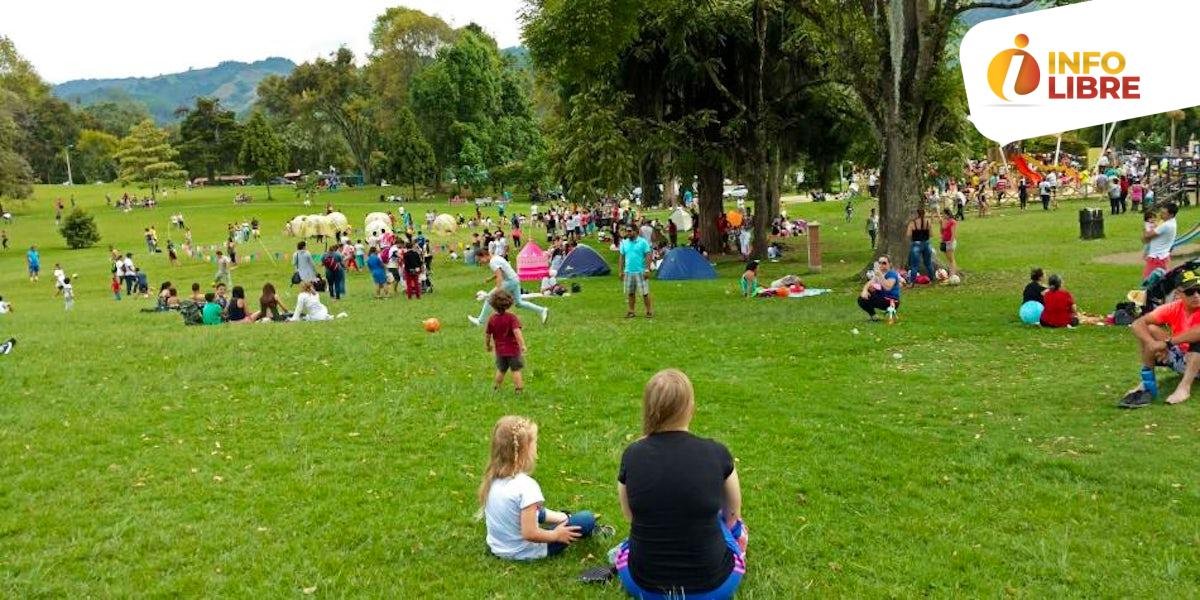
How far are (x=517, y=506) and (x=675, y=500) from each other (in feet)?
5.39

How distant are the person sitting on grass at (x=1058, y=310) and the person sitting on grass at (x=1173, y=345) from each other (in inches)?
168

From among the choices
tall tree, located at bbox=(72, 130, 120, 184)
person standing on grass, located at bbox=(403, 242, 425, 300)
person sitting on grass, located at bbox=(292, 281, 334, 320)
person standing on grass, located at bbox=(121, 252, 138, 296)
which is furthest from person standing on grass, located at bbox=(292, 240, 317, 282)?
tall tree, located at bbox=(72, 130, 120, 184)

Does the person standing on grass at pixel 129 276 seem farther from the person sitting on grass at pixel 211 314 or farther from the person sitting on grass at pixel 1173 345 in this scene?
the person sitting on grass at pixel 1173 345

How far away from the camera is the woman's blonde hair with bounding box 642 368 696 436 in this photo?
14.7ft

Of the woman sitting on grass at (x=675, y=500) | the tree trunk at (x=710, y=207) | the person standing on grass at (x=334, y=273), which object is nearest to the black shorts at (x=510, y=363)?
the woman sitting on grass at (x=675, y=500)

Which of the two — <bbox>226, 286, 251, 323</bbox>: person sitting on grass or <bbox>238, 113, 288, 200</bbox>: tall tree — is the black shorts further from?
<bbox>238, 113, 288, 200</bbox>: tall tree

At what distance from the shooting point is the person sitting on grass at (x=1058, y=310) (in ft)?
44.4

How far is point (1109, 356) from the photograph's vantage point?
11.3 meters

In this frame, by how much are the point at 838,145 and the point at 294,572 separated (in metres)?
27.3

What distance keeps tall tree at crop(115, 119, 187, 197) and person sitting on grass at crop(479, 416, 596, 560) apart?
8379 cm

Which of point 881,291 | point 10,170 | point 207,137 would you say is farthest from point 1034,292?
point 207,137

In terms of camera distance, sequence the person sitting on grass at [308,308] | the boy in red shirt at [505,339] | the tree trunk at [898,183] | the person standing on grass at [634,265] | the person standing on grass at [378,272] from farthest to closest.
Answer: the person standing on grass at [378,272], the tree trunk at [898,183], the person sitting on grass at [308,308], the person standing on grass at [634,265], the boy in red shirt at [505,339]

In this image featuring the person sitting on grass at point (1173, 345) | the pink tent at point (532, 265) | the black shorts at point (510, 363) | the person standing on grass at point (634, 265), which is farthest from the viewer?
the pink tent at point (532, 265)

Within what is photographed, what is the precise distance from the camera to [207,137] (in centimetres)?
9975
